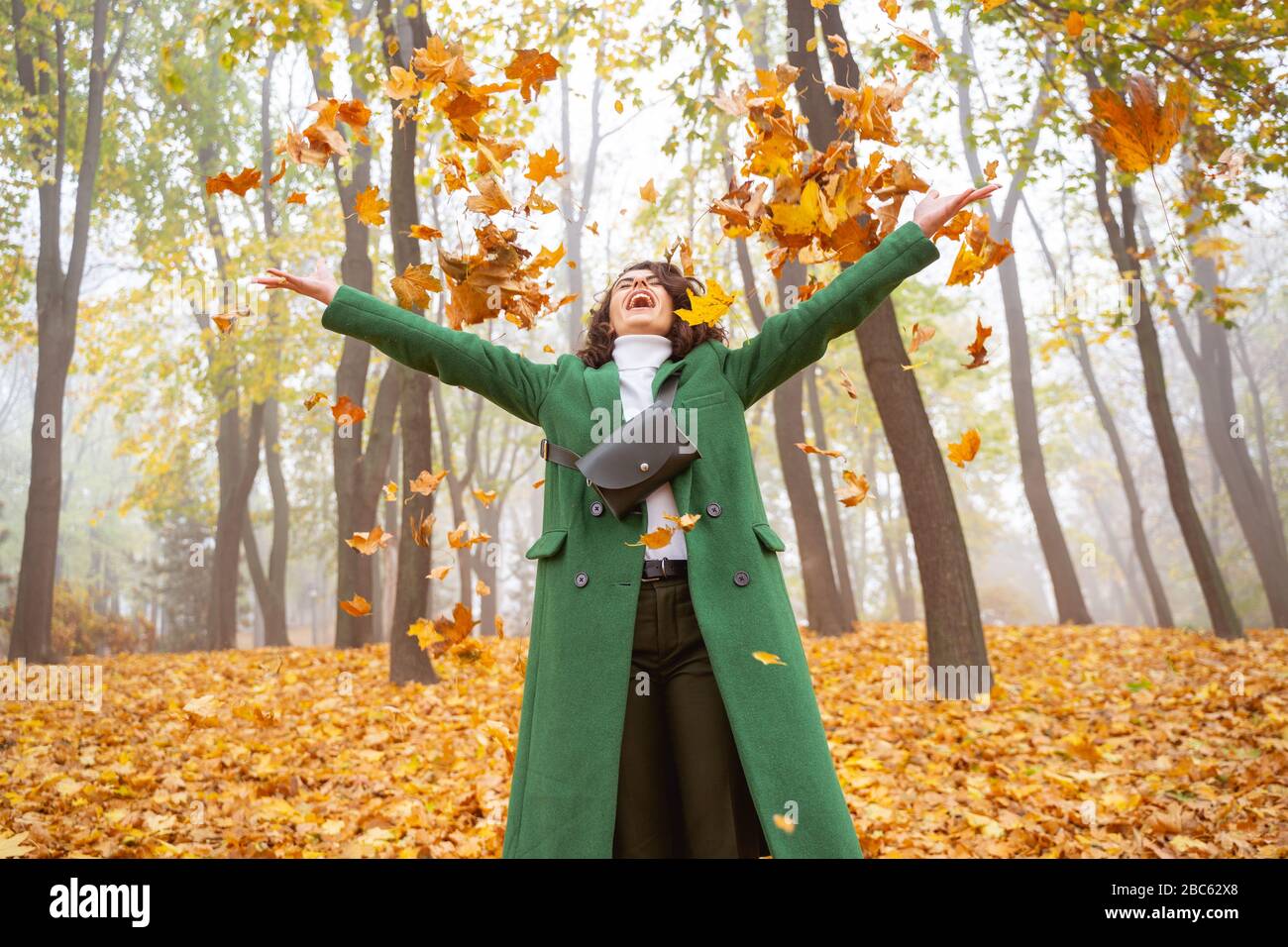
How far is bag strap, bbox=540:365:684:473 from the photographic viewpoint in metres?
2.49

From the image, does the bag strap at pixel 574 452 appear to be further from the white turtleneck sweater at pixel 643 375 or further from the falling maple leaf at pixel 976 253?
the falling maple leaf at pixel 976 253

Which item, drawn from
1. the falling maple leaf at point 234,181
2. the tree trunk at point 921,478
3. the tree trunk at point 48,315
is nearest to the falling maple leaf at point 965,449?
the falling maple leaf at point 234,181

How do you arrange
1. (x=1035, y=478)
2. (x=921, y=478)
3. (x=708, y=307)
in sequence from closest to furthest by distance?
(x=708, y=307), (x=921, y=478), (x=1035, y=478)

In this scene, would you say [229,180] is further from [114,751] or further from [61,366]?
[61,366]

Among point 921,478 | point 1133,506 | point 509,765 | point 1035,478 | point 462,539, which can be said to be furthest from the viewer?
point 1133,506

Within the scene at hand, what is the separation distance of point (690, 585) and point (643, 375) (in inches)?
26.0

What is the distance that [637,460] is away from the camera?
92.4 inches

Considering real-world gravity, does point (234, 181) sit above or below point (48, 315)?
below

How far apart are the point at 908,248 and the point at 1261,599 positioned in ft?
82.9

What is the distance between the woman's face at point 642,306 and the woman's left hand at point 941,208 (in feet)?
2.44

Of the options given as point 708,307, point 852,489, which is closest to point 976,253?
point 852,489

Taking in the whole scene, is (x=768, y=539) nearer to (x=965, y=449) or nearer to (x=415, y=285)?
(x=965, y=449)
